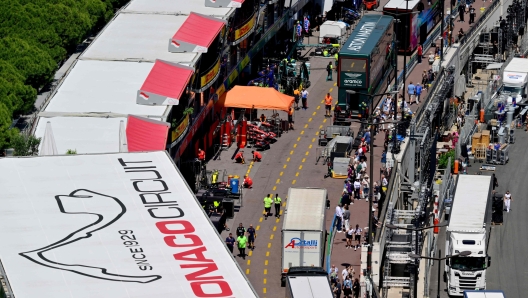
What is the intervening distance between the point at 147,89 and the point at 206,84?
779cm

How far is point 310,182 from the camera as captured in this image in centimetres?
8769

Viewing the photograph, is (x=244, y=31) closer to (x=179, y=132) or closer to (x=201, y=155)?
(x=201, y=155)

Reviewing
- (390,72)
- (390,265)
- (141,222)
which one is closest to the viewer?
(141,222)

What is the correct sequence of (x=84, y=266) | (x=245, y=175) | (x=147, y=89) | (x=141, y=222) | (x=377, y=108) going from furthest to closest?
(x=377, y=108) → (x=245, y=175) → (x=147, y=89) → (x=141, y=222) → (x=84, y=266)

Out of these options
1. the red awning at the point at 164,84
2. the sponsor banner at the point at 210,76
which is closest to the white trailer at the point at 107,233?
the red awning at the point at 164,84

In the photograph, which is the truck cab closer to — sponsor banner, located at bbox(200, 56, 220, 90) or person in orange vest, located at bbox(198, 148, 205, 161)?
person in orange vest, located at bbox(198, 148, 205, 161)

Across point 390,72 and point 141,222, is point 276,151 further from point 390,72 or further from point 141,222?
point 141,222

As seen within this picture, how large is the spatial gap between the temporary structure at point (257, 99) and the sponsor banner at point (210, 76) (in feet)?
8.86

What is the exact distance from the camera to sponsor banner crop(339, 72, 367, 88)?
96.9m

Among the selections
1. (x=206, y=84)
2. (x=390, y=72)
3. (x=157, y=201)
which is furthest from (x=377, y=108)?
(x=157, y=201)

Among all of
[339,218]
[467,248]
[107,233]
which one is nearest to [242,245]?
[339,218]

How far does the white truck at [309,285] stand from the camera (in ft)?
210

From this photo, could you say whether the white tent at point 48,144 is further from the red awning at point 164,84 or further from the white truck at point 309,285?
the white truck at point 309,285

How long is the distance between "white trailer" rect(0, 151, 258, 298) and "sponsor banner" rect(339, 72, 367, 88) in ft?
97.2
